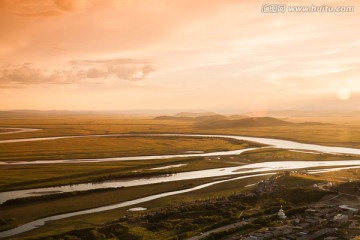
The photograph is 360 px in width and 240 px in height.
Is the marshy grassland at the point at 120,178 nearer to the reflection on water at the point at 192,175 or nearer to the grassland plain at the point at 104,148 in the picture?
the grassland plain at the point at 104,148

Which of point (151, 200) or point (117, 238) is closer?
point (117, 238)

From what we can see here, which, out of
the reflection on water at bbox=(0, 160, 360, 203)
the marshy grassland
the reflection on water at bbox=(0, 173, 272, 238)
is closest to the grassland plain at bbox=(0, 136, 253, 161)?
the marshy grassland

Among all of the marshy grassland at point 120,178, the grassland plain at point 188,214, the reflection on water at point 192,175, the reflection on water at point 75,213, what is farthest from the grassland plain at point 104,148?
the grassland plain at point 188,214

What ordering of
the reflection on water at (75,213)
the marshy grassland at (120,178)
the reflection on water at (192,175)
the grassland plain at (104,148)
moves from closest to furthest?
the reflection on water at (75,213), the marshy grassland at (120,178), the reflection on water at (192,175), the grassland plain at (104,148)

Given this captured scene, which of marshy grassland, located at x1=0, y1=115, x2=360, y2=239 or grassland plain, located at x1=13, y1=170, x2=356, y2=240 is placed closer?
grassland plain, located at x1=13, y1=170, x2=356, y2=240

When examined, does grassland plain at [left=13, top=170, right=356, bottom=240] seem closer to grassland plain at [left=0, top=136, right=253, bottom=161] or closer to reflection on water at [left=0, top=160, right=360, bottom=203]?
reflection on water at [left=0, top=160, right=360, bottom=203]

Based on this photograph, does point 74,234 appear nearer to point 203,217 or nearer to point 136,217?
point 136,217

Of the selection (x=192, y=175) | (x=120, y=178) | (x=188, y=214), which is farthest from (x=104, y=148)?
(x=188, y=214)

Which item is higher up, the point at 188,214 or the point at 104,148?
the point at 104,148

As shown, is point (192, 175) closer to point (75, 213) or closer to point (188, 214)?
point (188, 214)

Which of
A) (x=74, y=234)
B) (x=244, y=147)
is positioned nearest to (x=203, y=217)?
(x=74, y=234)

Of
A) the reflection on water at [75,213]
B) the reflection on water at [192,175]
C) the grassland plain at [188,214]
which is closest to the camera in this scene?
the grassland plain at [188,214]
